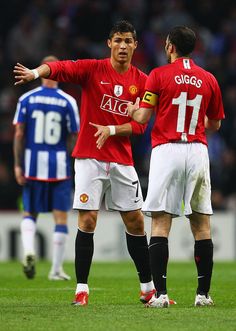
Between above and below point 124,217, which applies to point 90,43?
above

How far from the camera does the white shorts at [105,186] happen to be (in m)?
8.57

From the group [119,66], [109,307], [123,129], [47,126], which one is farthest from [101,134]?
[47,126]

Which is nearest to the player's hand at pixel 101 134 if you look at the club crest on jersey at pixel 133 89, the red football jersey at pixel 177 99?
the red football jersey at pixel 177 99

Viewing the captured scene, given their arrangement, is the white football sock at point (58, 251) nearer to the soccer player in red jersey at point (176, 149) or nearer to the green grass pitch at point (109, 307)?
the green grass pitch at point (109, 307)

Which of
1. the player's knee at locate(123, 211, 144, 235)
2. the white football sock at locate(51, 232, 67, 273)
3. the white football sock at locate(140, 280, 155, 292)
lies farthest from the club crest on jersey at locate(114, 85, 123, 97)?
the white football sock at locate(51, 232, 67, 273)

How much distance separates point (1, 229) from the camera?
16.4 m

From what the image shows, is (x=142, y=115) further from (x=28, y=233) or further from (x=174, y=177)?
(x=28, y=233)

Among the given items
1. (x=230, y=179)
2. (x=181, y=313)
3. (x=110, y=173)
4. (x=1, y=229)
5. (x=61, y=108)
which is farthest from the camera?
(x=230, y=179)

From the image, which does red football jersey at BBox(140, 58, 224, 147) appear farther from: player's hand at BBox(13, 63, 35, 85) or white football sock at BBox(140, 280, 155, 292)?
white football sock at BBox(140, 280, 155, 292)

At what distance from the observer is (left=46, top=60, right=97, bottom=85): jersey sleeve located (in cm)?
846

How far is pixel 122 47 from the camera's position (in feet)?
28.7

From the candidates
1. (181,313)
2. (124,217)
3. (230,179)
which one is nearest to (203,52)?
(230,179)

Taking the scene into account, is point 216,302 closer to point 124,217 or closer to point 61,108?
point 124,217

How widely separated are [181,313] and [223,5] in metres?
14.1
